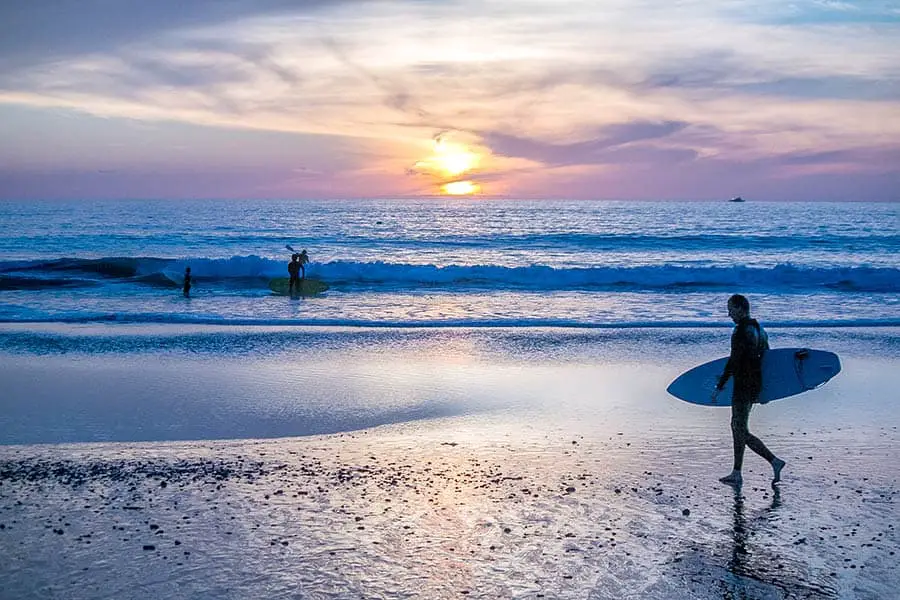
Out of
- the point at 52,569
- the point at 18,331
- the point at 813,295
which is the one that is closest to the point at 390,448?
the point at 52,569

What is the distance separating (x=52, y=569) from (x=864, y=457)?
8254 mm

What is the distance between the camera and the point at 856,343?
732 inches

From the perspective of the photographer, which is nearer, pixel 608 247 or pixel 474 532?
pixel 474 532

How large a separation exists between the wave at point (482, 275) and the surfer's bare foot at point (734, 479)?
2532 cm

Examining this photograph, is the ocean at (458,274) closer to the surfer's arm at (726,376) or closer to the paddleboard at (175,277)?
the paddleboard at (175,277)

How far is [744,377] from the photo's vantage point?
8344mm

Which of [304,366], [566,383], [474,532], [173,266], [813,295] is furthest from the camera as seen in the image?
[173,266]

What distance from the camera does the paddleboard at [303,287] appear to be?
31406 mm

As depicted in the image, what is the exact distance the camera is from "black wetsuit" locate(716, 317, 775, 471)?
829 centimetres

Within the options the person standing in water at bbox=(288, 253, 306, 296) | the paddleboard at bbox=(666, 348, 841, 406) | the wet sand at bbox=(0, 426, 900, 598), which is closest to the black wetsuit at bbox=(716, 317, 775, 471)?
the wet sand at bbox=(0, 426, 900, 598)

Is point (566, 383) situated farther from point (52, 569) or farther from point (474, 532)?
point (52, 569)

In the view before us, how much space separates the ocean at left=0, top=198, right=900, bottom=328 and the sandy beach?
11.3 m

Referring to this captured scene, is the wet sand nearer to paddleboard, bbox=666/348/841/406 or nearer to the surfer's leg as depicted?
the surfer's leg

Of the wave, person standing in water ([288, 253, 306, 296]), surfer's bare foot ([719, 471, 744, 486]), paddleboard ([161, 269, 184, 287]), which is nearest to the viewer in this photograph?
surfer's bare foot ([719, 471, 744, 486])
